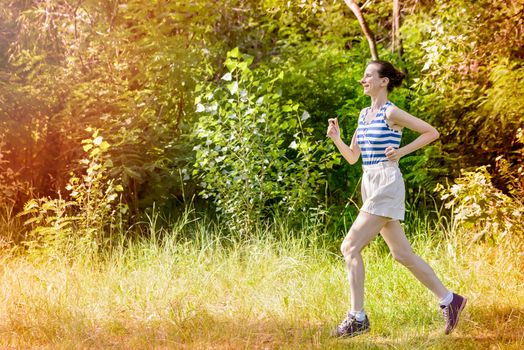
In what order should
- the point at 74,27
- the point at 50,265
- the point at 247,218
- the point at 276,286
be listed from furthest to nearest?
1. the point at 74,27
2. the point at 247,218
3. the point at 50,265
4. the point at 276,286

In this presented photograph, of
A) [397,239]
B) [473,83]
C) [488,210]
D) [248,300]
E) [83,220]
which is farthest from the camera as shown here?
[83,220]

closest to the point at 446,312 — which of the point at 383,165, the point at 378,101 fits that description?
the point at 383,165

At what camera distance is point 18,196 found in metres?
10.0

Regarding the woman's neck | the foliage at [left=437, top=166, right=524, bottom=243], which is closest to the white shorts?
the woman's neck

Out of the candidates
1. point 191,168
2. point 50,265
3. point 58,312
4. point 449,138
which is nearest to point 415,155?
point 449,138

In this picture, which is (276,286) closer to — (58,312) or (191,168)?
(58,312)

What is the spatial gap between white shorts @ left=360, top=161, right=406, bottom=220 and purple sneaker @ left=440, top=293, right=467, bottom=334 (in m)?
0.64

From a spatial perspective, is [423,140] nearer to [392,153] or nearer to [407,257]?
[392,153]

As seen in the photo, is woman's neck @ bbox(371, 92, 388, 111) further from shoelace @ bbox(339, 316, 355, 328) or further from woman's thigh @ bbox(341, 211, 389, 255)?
shoelace @ bbox(339, 316, 355, 328)

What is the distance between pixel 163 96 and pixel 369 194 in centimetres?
526

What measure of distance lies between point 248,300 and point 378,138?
1790 mm

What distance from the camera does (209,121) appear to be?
27.8 ft

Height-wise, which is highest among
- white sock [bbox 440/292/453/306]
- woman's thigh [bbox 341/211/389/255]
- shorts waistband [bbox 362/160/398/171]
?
shorts waistband [bbox 362/160/398/171]

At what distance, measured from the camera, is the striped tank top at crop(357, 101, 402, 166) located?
5.16 metres
